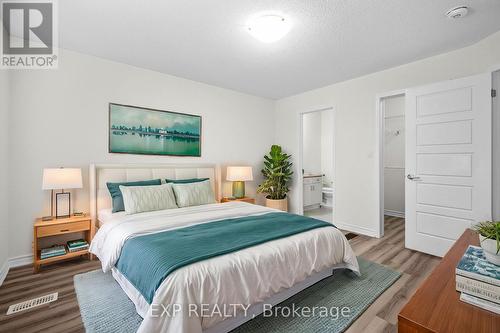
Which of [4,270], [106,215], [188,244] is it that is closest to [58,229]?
[106,215]

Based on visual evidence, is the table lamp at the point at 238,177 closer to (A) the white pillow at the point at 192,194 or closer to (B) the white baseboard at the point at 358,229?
(A) the white pillow at the point at 192,194

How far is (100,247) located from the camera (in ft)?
7.53

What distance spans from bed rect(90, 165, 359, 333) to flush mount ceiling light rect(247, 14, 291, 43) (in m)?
1.89

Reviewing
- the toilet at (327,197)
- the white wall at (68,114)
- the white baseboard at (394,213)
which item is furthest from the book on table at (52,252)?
the white baseboard at (394,213)

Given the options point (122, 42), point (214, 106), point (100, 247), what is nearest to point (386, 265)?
point (100, 247)

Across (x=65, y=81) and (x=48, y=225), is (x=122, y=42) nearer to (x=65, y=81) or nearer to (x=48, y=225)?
(x=65, y=81)

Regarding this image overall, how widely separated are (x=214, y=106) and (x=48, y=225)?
9.64 ft

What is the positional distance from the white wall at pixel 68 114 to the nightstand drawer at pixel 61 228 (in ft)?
1.20

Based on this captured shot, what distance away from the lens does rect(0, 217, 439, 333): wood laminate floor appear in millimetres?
1673

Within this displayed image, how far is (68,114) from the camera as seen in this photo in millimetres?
2836

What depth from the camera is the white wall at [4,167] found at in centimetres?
232

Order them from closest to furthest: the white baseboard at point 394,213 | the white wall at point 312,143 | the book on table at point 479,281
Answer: the book on table at point 479,281 → the white baseboard at point 394,213 → the white wall at point 312,143

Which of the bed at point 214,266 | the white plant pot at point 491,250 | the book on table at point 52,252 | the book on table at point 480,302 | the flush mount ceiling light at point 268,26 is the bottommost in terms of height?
the book on table at point 52,252

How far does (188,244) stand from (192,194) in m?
1.51
